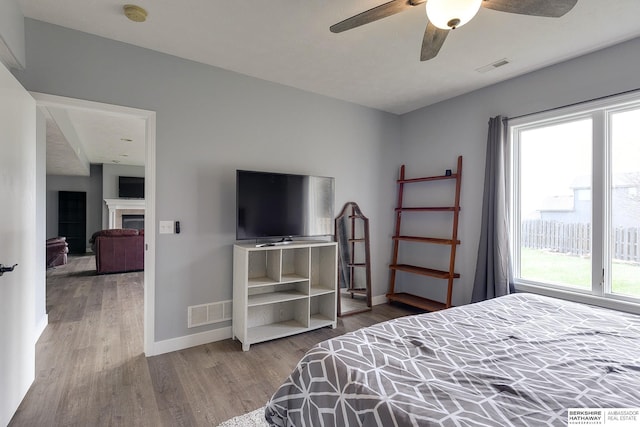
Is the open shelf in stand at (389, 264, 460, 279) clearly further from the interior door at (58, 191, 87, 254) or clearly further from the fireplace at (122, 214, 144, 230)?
the interior door at (58, 191, 87, 254)

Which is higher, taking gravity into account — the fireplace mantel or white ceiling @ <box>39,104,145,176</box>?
white ceiling @ <box>39,104,145,176</box>

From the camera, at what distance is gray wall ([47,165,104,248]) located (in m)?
8.72

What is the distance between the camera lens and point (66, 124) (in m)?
4.78

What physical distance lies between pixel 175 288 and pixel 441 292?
121 inches

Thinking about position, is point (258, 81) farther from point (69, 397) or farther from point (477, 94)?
point (69, 397)

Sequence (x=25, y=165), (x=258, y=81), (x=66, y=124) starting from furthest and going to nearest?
(x=66, y=124) → (x=258, y=81) → (x=25, y=165)

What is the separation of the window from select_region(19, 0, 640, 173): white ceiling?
0.63 m

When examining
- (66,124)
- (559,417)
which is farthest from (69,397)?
(66,124)

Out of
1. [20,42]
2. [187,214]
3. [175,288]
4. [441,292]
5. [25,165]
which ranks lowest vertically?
[441,292]

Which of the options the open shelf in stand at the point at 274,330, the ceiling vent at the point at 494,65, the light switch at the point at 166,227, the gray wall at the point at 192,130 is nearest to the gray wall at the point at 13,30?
the gray wall at the point at 192,130

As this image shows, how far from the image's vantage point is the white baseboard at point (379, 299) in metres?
4.16

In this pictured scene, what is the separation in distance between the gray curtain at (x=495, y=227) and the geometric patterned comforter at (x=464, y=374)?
52.4 inches

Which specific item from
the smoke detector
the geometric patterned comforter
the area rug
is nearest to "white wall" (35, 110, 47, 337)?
the smoke detector

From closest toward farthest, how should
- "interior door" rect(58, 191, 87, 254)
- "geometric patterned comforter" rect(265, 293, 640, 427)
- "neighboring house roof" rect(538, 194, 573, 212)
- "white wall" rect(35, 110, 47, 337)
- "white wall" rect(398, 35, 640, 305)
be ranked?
"geometric patterned comforter" rect(265, 293, 640, 427), "white wall" rect(398, 35, 640, 305), "neighboring house roof" rect(538, 194, 573, 212), "white wall" rect(35, 110, 47, 337), "interior door" rect(58, 191, 87, 254)
